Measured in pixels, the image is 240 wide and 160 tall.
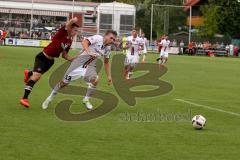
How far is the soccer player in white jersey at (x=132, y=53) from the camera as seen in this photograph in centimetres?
2863

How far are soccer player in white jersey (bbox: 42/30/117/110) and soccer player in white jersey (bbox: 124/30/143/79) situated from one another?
1275 centimetres

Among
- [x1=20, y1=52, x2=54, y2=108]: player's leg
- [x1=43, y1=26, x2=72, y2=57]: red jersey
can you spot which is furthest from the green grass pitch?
[x1=43, y1=26, x2=72, y2=57]: red jersey

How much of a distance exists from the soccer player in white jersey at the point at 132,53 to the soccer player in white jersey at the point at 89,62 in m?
12.8

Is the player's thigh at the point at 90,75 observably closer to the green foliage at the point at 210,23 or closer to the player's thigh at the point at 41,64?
the player's thigh at the point at 41,64

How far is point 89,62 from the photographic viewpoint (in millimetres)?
14922

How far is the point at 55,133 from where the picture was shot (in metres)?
10.8

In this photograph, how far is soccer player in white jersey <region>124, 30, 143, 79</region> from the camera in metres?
28.6

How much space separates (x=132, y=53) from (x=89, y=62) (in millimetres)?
15357

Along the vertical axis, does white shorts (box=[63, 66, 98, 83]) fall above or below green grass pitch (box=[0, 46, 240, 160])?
above

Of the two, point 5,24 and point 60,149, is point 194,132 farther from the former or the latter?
point 5,24

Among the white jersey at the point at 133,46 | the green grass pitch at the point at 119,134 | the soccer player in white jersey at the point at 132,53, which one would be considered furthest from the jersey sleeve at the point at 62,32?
the white jersey at the point at 133,46

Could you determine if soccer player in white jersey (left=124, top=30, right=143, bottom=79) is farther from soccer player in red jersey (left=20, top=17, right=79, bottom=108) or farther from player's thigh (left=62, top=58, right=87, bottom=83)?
soccer player in red jersey (left=20, top=17, right=79, bottom=108)

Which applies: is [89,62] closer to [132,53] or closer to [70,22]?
[70,22]

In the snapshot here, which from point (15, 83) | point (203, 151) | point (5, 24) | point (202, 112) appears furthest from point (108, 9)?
point (203, 151)
